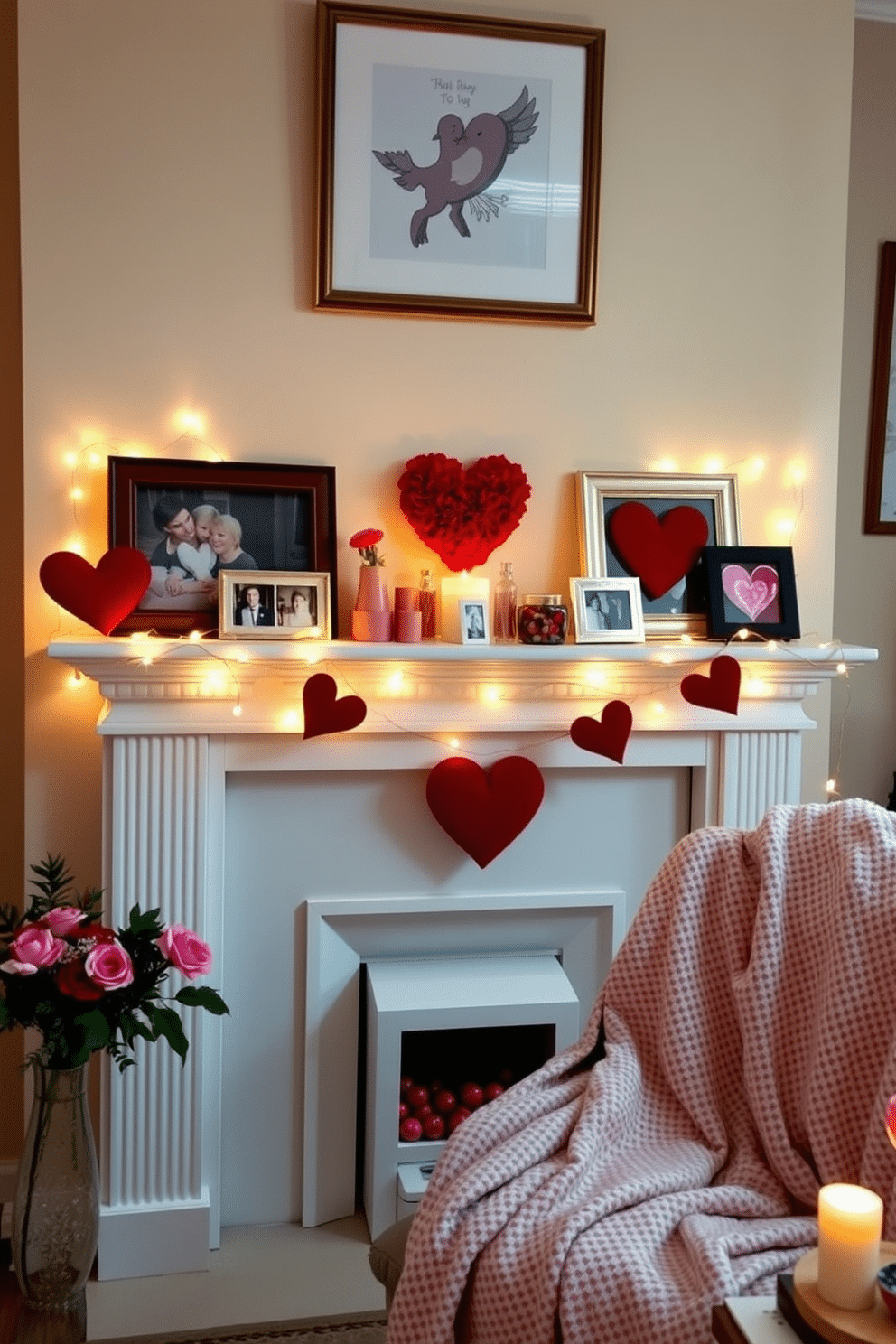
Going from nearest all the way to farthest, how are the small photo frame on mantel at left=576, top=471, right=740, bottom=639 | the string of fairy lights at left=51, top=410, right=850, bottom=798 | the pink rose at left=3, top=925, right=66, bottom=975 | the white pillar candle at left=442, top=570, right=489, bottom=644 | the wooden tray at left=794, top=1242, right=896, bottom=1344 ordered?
the wooden tray at left=794, top=1242, right=896, bottom=1344
the pink rose at left=3, top=925, right=66, bottom=975
the string of fairy lights at left=51, top=410, right=850, bottom=798
the white pillar candle at left=442, top=570, right=489, bottom=644
the small photo frame on mantel at left=576, top=471, right=740, bottom=639

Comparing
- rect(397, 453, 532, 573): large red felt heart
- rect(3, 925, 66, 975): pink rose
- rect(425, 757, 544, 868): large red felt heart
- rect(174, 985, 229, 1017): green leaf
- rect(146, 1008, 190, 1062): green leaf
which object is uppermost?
rect(397, 453, 532, 573): large red felt heart

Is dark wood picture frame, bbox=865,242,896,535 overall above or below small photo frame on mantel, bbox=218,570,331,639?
above

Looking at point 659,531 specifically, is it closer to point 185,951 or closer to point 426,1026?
point 426,1026

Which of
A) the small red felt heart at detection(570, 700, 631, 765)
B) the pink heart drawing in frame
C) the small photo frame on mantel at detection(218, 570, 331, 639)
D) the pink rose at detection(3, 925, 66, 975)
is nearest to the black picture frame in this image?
the pink heart drawing in frame

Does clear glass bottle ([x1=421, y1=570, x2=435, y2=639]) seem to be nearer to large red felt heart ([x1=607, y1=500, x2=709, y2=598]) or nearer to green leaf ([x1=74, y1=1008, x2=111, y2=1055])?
large red felt heart ([x1=607, y1=500, x2=709, y2=598])

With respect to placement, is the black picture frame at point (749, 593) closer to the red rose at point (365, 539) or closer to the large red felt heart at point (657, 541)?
the large red felt heart at point (657, 541)

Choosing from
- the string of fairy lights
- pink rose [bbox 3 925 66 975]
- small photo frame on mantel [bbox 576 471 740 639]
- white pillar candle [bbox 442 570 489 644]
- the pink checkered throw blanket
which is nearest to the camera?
the pink checkered throw blanket

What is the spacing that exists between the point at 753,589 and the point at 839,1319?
151 cm

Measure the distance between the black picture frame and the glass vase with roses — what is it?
1.15m

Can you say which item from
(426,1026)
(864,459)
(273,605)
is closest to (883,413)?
(864,459)

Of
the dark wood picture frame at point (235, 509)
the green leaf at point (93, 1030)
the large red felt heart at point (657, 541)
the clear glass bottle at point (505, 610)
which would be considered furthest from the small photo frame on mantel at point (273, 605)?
the green leaf at point (93, 1030)

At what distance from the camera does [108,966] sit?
1.81m

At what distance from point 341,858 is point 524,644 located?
20.8 inches

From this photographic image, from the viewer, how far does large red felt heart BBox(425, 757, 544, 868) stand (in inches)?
90.4
